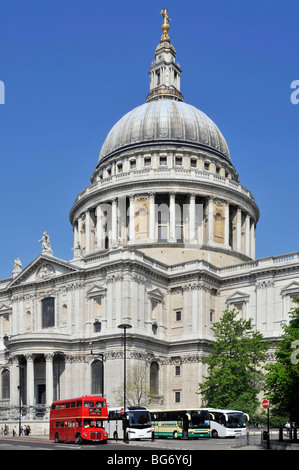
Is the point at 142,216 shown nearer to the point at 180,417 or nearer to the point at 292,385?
the point at 180,417

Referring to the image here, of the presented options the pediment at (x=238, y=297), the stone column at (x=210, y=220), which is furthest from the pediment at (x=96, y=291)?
the stone column at (x=210, y=220)

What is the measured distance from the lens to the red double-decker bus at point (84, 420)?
159 feet

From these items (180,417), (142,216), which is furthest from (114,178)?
(180,417)

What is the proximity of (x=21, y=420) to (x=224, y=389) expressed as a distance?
67.0ft

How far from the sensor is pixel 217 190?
9575cm

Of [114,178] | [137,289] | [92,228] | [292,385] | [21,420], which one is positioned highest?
[114,178]

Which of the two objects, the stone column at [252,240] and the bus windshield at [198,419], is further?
the stone column at [252,240]

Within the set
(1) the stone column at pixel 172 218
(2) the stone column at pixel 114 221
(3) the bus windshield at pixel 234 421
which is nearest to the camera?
(3) the bus windshield at pixel 234 421

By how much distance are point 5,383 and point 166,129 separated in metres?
43.1

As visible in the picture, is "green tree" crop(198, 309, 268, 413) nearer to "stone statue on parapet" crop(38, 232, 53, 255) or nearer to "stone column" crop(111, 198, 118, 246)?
"stone statue on parapet" crop(38, 232, 53, 255)

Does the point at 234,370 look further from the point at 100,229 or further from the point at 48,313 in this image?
the point at 100,229

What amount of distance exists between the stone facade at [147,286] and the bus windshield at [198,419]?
1012 cm

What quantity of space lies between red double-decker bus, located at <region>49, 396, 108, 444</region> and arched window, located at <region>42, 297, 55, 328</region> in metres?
29.4

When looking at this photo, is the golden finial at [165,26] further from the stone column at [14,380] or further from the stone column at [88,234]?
the stone column at [14,380]
